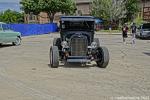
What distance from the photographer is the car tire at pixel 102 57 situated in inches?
621

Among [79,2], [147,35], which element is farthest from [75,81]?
[79,2]

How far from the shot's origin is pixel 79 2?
333 feet

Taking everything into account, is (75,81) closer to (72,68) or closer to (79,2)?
(72,68)

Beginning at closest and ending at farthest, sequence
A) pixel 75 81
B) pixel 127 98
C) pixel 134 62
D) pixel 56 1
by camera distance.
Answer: pixel 127 98, pixel 75 81, pixel 134 62, pixel 56 1

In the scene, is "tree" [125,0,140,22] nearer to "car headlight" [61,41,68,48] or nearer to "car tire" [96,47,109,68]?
"car tire" [96,47,109,68]

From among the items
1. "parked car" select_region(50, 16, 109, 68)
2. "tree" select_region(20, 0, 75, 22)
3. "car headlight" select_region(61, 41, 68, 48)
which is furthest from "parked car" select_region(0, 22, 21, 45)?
"tree" select_region(20, 0, 75, 22)

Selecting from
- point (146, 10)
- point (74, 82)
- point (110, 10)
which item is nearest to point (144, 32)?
point (74, 82)

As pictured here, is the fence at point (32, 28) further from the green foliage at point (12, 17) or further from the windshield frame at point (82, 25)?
the green foliage at point (12, 17)

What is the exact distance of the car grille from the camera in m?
15.9

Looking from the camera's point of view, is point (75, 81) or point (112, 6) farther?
point (112, 6)

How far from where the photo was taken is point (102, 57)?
15969 millimetres

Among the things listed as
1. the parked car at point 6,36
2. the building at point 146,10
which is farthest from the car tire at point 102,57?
the building at point 146,10

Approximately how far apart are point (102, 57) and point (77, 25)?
187cm

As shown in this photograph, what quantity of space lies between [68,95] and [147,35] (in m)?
33.4
